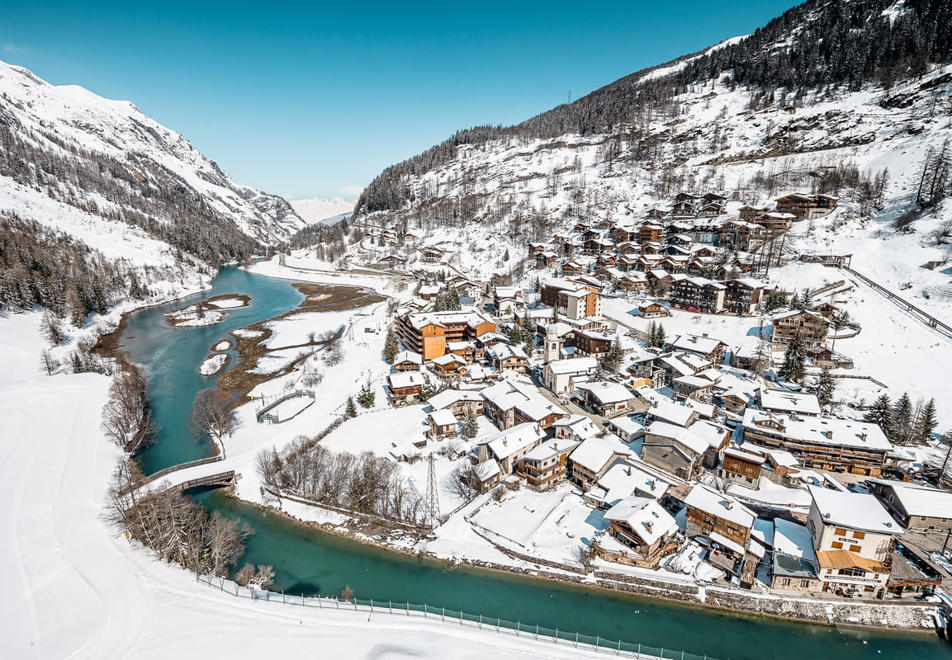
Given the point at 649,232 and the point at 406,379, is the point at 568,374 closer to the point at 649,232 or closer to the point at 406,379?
the point at 406,379

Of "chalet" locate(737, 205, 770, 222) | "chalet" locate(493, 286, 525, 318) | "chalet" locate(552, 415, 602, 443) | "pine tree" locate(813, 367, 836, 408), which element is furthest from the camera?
"chalet" locate(737, 205, 770, 222)

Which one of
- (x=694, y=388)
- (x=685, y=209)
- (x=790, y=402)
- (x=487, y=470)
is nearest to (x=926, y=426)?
(x=790, y=402)

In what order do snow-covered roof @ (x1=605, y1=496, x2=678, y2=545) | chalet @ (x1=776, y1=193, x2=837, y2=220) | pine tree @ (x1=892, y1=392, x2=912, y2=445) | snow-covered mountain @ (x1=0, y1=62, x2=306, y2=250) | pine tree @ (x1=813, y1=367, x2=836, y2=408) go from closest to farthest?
1. snow-covered roof @ (x1=605, y1=496, x2=678, y2=545)
2. pine tree @ (x1=892, y1=392, x2=912, y2=445)
3. pine tree @ (x1=813, y1=367, x2=836, y2=408)
4. chalet @ (x1=776, y1=193, x2=837, y2=220)
5. snow-covered mountain @ (x1=0, y1=62, x2=306, y2=250)

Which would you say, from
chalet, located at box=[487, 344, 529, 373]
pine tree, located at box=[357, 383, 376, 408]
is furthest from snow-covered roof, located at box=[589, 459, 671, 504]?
pine tree, located at box=[357, 383, 376, 408]

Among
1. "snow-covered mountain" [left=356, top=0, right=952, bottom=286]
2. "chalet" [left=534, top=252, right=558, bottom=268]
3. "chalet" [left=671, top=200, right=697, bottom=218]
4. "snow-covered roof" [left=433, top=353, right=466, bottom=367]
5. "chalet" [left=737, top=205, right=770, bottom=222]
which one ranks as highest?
"snow-covered mountain" [left=356, top=0, right=952, bottom=286]

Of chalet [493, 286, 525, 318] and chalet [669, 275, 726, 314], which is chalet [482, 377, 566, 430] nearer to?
chalet [493, 286, 525, 318]

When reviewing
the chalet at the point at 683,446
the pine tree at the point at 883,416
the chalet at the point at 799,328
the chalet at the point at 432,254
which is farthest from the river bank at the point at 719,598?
the chalet at the point at 432,254
